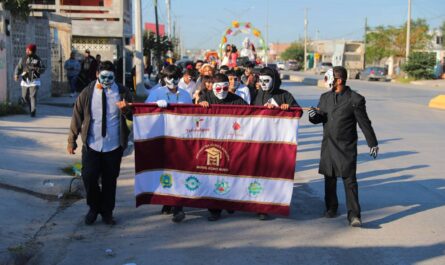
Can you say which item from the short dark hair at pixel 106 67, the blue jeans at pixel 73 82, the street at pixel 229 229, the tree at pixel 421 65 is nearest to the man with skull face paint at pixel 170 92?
the short dark hair at pixel 106 67

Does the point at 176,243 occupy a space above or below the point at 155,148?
below

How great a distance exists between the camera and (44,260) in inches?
218

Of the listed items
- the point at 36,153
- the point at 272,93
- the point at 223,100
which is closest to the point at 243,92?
A: the point at 272,93

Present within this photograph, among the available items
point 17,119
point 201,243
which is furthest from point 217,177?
point 17,119

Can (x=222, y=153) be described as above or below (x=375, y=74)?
above

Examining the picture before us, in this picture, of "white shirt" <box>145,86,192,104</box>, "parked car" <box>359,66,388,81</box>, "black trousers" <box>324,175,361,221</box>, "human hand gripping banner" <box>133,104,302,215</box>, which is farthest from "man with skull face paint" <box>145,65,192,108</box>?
"parked car" <box>359,66,388,81</box>

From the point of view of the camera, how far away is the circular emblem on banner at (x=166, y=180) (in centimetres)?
700

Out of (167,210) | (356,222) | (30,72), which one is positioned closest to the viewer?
(356,222)

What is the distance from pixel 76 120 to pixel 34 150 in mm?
4785

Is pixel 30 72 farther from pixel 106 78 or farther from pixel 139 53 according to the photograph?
pixel 139 53

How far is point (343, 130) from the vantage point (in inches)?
271

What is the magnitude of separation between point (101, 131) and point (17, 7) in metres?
11.1

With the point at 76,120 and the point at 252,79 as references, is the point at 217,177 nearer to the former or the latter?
the point at 76,120

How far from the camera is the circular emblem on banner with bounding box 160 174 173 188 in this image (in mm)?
6996
